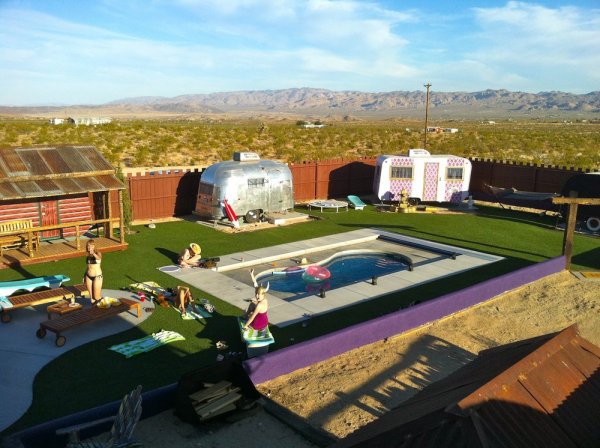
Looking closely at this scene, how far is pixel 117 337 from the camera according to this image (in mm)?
11094

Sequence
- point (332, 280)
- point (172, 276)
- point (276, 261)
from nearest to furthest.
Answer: point (172, 276), point (332, 280), point (276, 261)

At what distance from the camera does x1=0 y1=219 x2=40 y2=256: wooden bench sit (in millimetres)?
15453

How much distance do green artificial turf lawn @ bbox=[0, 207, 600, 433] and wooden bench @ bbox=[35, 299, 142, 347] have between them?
17.6 inches

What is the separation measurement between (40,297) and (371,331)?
7.21 metres

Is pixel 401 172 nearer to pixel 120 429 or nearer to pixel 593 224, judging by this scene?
pixel 593 224

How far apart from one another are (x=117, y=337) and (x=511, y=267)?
11702 mm

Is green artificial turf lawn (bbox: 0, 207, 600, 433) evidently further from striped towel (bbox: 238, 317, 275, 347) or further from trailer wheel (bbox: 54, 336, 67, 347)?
striped towel (bbox: 238, 317, 275, 347)

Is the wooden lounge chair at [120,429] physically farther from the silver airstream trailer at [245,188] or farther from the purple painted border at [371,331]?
the silver airstream trailer at [245,188]

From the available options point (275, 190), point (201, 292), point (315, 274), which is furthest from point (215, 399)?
point (275, 190)

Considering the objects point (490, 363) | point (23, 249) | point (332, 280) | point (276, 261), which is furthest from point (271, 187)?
point (490, 363)

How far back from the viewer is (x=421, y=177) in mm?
26188

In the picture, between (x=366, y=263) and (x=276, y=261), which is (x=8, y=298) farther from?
(x=366, y=263)

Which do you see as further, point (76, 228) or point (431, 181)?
point (431, 181)

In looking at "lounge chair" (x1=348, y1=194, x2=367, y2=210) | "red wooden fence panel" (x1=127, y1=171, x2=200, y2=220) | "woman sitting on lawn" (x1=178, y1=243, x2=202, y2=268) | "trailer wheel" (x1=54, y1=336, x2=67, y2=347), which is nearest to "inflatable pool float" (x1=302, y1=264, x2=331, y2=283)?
"woman sitting on lawn" (x1=178, y1=243, x2=202, y2=268)
